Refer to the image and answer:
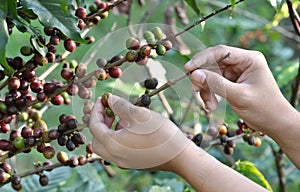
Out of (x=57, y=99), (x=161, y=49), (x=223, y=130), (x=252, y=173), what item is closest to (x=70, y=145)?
(x=57, y=99)

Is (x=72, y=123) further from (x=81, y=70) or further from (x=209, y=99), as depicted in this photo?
(x=209, y=99)

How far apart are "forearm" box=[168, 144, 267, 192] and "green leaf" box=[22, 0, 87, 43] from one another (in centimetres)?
26

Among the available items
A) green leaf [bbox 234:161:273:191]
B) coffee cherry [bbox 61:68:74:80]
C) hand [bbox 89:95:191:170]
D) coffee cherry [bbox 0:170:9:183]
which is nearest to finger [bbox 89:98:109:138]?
hand [bbox 89:95:191:170]

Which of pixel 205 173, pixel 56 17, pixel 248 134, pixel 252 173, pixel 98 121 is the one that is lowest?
pixel 252 173

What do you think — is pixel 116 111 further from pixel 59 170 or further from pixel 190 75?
pixel 59 170

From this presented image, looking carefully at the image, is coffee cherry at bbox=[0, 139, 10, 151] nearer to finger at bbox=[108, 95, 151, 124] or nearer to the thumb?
finger at bbox=[108, 95, 151, 124]

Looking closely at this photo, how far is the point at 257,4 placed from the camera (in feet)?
13.9

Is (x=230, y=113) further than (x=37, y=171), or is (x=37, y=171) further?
(x=230, y=113)

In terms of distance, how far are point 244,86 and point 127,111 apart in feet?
0.78

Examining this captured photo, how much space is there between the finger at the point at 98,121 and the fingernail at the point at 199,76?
0.54 ft

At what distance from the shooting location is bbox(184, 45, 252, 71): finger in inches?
40.5

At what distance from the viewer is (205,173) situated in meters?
1.02

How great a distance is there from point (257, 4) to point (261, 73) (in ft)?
10.6

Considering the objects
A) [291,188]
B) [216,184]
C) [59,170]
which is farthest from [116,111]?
[291,188]
